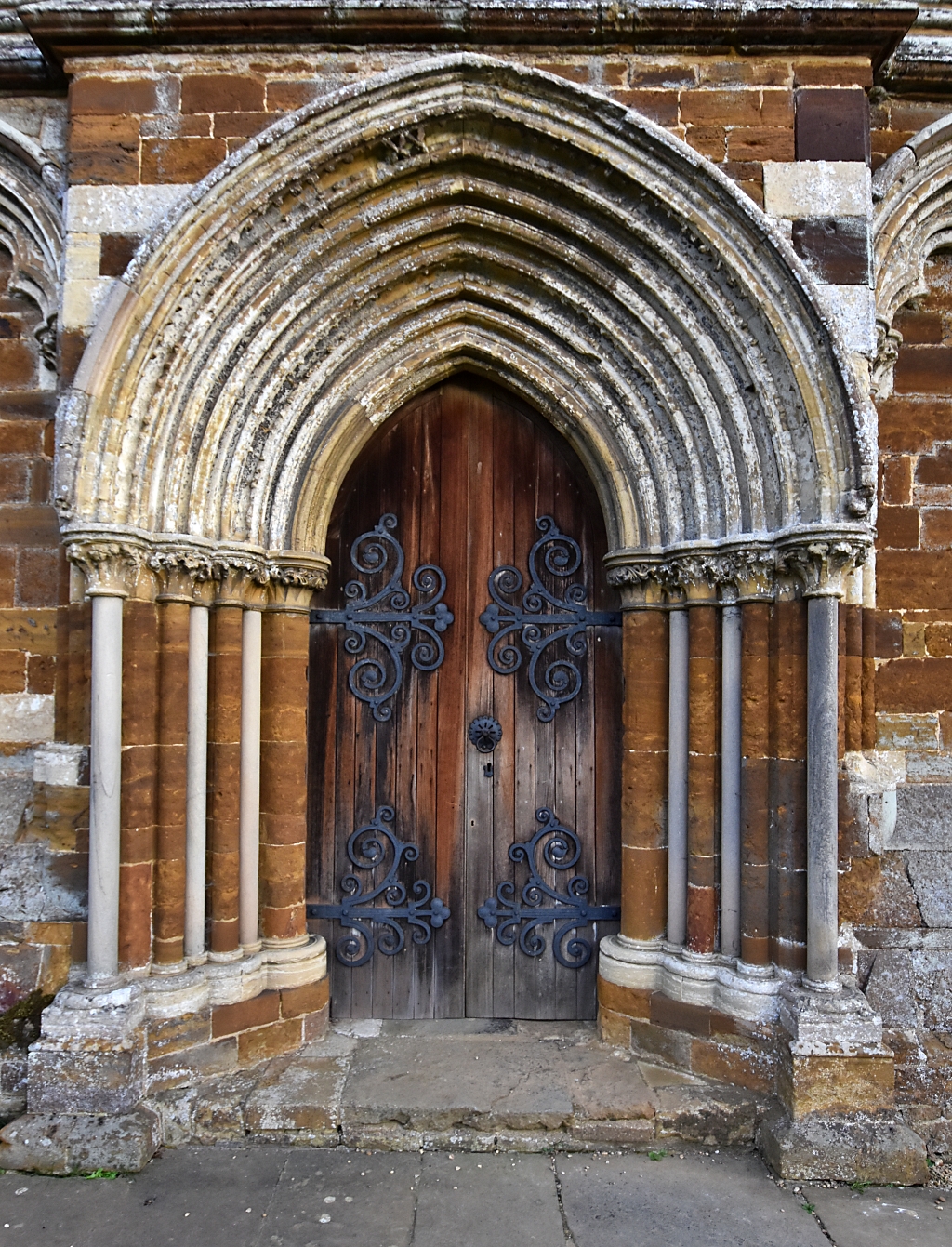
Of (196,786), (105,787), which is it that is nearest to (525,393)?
(196,786)

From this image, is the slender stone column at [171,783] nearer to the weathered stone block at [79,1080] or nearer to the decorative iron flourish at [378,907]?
the weathered stone block at [79,1080]

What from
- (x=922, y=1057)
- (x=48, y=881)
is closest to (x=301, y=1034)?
(x=48, y=881)

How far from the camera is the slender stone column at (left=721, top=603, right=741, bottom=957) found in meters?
3.84

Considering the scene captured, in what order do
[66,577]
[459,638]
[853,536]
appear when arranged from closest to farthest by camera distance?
[853,536], [66,577], [459,638]

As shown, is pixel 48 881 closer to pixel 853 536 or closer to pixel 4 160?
pixel 4 160

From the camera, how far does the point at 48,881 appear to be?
3.92 meters

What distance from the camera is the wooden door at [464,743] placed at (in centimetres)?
436

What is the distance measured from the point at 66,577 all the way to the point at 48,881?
4.67 feet

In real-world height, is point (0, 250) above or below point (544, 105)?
below

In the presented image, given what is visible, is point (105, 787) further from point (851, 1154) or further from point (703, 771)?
point (851, 1154)

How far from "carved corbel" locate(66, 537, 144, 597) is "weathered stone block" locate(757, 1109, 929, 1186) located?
3.55 metres

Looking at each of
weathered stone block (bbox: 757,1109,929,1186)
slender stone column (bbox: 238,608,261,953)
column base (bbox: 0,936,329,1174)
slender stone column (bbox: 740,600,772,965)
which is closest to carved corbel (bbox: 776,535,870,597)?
slender stone column (bbox: 740,600,772,965)

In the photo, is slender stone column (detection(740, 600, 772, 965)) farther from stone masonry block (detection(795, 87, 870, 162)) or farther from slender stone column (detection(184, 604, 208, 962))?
slender stone column (detection(184, 604, 208, 962))

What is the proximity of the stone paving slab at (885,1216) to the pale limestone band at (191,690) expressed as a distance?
97.4 inches
